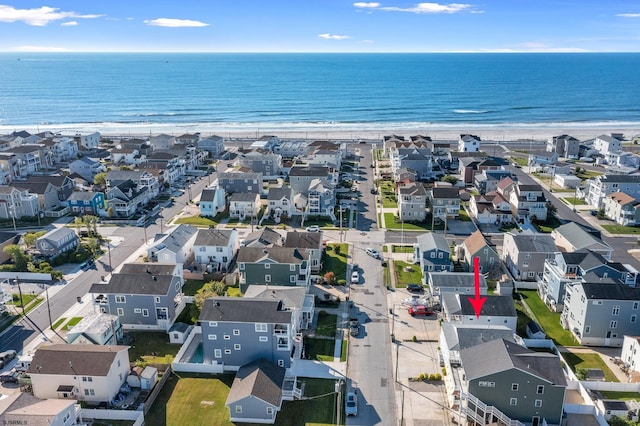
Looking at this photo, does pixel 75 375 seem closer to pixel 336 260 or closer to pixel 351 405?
pixel 351 405

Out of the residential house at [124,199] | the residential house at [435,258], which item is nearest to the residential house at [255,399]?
the residential house at [435,258]

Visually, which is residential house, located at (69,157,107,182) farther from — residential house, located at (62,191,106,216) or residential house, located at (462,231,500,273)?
residential house, located at (462,231,500,273)

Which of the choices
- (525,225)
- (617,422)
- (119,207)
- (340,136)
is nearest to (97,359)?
(617,422)

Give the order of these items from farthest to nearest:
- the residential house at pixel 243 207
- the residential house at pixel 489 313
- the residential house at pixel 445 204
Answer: the residential house at pixel 243 207
the residential house at pixel 445 204
the residential house at pixel 489 313

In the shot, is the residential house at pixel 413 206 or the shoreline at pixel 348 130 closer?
the residential house at pixel 413 206

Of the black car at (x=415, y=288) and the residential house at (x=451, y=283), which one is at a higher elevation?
the residential house at (x=451, y=283)

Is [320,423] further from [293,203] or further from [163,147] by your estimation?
[163,147]

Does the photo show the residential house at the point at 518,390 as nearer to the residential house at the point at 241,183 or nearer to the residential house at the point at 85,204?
the residential house at the point at 241,183

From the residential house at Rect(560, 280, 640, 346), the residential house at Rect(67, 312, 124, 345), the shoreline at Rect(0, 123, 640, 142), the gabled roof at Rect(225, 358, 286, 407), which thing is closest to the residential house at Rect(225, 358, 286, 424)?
the gabled roof at Rect(225, 358, 286, 407)
